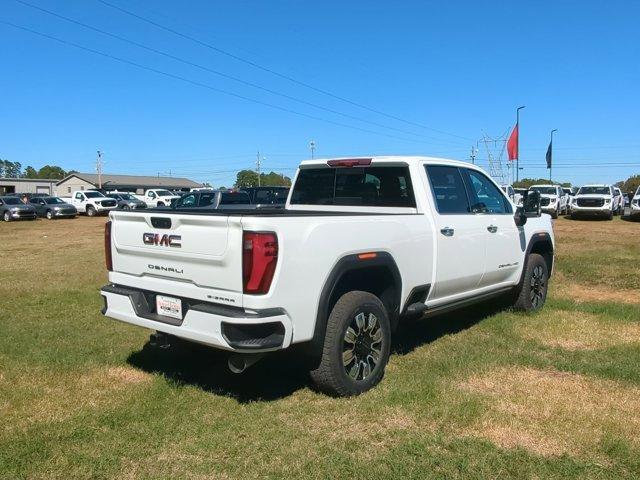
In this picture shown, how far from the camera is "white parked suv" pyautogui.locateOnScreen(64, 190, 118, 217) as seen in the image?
36469mm

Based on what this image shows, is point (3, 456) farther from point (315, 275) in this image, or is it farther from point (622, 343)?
point (622, 343)

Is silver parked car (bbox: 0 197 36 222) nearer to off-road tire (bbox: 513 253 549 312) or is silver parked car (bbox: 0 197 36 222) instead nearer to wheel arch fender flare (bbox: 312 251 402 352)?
off-road tire (bbox: 513 253 549 312)

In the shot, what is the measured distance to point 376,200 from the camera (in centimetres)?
561

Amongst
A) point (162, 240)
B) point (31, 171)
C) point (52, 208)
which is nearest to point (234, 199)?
point (162, 240)

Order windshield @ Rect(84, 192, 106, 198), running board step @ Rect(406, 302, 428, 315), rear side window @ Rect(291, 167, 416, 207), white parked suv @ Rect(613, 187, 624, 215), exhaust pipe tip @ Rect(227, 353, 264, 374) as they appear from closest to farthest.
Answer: exhaust pipe tip @ Rect(227, 353, 264, 374)
running board step @ Rect(406, 302, 428, 315)
rear side window @ Rect(291, 167, 416, 207)
white parked suv @ Rect(613, 187, 624, 215)
windshield @ Rect(84, 192, 106, 198)

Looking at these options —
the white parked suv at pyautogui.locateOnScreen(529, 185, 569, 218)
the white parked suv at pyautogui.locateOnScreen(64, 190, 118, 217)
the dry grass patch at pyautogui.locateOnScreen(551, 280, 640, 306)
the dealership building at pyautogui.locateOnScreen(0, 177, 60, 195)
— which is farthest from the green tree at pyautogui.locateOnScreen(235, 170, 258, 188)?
the dry grass patch at pyautogui.locateOnScreen(551, 280, 640, 306)

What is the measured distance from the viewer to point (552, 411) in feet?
13.6

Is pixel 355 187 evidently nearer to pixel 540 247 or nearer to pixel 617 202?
pixel 540 247

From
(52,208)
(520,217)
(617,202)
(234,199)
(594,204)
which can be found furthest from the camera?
(52,208)

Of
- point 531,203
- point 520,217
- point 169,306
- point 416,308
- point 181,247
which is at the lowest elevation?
point 416,308

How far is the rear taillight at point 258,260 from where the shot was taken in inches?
146

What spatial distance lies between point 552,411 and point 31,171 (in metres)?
193

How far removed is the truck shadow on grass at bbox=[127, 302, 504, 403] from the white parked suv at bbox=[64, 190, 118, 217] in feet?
108

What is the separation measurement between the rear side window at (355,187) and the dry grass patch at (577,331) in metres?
2.23
